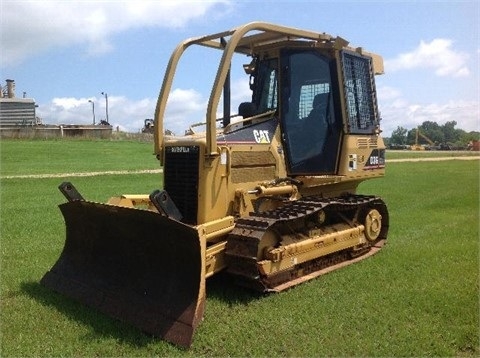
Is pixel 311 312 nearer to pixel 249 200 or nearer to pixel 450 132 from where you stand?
pixel 249 200

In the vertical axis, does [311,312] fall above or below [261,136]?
below

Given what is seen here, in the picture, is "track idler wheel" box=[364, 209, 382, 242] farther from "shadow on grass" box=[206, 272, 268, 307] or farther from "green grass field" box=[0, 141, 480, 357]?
"shadow on grass" box=[206, 272, 268, 307]

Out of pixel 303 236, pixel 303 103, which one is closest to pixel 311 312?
pixel 303 236

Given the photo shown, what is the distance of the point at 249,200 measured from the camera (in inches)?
265

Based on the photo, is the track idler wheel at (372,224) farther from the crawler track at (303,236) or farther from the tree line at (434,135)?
the tree line at (434,135)

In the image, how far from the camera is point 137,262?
589 centimetres

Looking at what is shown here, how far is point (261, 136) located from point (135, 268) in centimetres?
247

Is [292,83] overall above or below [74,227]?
above

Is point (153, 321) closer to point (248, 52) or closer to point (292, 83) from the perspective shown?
point (292, 83)

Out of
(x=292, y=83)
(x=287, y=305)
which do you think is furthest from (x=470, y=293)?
(x=292, y=83)

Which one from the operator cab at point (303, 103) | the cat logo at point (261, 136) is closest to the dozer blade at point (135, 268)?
the cat logo at point (261, 136)

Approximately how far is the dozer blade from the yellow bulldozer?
15mm

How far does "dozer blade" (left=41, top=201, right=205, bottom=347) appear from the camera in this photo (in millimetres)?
5180

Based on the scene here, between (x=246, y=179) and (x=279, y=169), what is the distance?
69 centimetres
